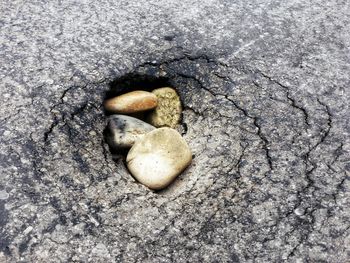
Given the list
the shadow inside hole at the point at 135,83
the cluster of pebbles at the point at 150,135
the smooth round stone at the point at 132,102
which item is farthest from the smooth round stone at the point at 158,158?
the shadow inside hole at the point at 135,83

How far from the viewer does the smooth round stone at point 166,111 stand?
278 centimetres

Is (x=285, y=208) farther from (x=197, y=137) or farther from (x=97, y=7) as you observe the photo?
(x=97, y=7)

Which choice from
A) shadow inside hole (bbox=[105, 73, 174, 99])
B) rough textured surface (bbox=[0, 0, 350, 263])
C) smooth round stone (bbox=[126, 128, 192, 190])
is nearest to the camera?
rough textured surface (bbox=[0, 0, 350, 263])

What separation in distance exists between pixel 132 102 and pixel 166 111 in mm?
213

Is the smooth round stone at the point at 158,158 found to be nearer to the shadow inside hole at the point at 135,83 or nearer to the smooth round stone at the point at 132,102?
the smooth round stone at the point at 132,102

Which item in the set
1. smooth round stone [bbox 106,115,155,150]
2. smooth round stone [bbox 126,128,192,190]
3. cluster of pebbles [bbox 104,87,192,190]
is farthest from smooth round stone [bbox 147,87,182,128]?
smooth round stone [bbox 126,128,192,190]

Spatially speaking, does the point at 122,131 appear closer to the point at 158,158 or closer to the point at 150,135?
the point at 150,135

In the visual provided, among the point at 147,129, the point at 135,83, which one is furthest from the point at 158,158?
the point at 135,83

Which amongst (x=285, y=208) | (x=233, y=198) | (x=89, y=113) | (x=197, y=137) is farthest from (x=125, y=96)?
(x=285, y=208)

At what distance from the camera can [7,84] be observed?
8.52 ft

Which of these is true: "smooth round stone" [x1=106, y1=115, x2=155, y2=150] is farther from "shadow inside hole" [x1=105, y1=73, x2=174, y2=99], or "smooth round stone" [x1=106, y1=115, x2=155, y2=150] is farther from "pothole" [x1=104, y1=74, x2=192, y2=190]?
"shadow inside hole" [x1=105, y1=73, x2=174, y2=99]

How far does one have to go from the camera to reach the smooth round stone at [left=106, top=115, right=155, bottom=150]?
8.41ft

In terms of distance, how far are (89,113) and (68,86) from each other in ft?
0.68

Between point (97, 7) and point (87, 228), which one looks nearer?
point (87, 228)
